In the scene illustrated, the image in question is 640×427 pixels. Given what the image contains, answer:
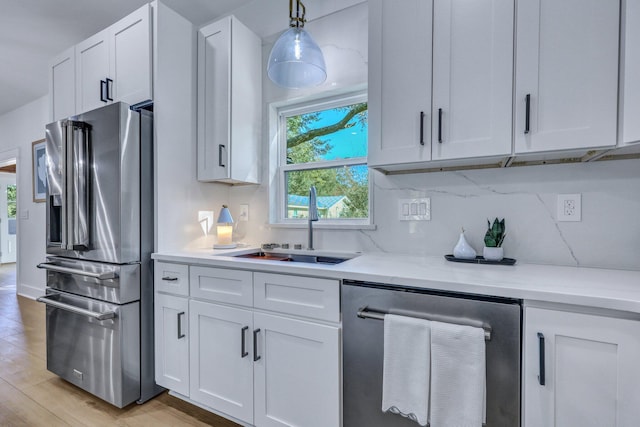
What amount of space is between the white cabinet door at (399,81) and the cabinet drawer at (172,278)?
121cm

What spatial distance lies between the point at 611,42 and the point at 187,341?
2333mm

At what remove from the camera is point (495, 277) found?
1.11 m

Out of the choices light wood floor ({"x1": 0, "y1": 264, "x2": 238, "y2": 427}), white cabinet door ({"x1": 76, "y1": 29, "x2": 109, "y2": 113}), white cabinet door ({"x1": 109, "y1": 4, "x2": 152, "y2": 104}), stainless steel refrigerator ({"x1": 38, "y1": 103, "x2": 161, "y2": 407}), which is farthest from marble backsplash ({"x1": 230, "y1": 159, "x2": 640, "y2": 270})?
white cabinet door ({"x1": 76, "y1": 29, "x2": 109, "y2": 113})

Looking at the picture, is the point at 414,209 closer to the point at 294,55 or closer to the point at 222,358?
the point at 294,55

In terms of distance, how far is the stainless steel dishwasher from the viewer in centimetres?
100

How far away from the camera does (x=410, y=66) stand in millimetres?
1427

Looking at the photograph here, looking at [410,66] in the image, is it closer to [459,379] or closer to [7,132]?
[459,379]

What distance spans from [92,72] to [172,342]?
2.00 metres

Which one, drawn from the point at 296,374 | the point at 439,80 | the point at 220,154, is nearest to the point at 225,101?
the point at 220,154

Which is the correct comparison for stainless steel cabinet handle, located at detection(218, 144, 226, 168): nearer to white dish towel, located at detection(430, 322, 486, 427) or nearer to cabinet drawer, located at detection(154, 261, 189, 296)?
cabinet drawer, located at detection(154, 261, 189, 296)

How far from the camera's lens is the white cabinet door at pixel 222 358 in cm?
149

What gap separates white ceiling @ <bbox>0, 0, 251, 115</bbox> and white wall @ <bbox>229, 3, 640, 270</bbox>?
95cm

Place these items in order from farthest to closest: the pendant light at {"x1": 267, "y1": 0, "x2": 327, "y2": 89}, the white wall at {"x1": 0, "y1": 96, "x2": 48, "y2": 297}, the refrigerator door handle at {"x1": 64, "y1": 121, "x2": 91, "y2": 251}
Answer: the white wall at {"x1": 0, "y1": 96, "x2": 48, "y2": 297} → the refrigerator door handle at {"x1": 64, "y1": 121, "x2": 91, "y2": 251} → the pendant light at {"x1": 267, "y1": 0, "x2": 327, "y2": 89}

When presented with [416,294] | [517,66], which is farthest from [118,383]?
[517,66]
